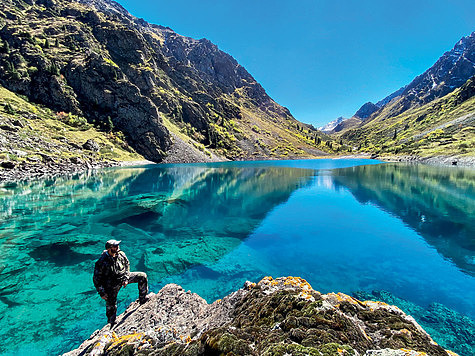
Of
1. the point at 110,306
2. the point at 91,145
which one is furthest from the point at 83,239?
the point at 91,145

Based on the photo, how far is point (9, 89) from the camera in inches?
3765

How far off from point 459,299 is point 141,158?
13011cm

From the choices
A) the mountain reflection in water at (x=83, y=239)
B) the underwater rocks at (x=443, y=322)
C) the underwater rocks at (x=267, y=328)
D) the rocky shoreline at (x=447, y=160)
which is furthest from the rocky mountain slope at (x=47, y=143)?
the rocky shoreline at (x=447, y=160)

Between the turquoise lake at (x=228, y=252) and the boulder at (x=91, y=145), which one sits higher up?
the boulder at (x=91, y=145)

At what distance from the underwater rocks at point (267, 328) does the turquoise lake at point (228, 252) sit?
173 inches

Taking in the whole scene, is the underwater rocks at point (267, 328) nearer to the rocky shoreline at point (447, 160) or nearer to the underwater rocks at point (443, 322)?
the underwater rocks at point (443, 322)

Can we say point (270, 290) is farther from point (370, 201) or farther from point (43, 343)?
point (370, 201)

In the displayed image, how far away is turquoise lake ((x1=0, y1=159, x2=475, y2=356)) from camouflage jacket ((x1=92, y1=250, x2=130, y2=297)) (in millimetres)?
3761

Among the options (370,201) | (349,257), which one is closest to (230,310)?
(349,257)

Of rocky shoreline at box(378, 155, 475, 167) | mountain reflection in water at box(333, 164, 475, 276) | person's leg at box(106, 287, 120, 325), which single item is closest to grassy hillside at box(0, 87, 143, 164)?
person's leg at box(106, 287, 120, 325)

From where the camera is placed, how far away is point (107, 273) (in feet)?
27.6

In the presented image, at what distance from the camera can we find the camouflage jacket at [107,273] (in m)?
8.30

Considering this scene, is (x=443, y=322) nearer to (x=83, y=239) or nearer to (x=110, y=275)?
(x=110, y=275)

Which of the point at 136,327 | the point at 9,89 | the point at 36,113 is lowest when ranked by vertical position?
the point at 136,327
